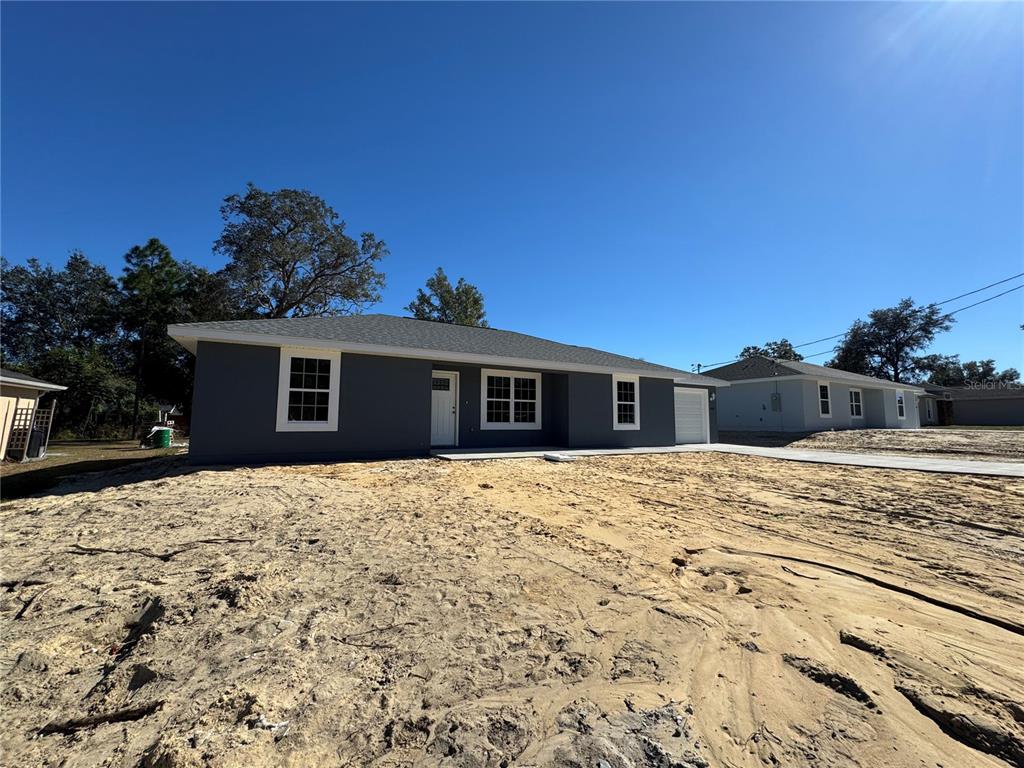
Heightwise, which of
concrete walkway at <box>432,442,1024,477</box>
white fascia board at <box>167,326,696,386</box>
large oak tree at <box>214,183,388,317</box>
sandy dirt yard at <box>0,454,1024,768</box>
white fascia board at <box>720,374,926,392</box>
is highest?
large oak tree at <box>214,183,388,317</box>

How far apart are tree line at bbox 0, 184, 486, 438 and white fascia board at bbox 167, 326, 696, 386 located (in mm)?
18150

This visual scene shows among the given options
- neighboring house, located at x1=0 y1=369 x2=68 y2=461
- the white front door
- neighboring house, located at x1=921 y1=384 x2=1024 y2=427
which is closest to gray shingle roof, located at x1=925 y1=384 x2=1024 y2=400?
neighboring house, located at x1=921 y1=384 x2=1024 y2=427

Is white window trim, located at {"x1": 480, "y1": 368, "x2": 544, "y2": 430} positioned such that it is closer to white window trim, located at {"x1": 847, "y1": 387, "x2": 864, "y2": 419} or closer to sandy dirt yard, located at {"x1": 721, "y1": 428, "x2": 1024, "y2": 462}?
sandy dirt yard, located at {"x1": 721, "y1": 428, "x2": 1024, "y2": 462}

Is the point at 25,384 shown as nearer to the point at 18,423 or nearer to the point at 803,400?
the point at 18,423

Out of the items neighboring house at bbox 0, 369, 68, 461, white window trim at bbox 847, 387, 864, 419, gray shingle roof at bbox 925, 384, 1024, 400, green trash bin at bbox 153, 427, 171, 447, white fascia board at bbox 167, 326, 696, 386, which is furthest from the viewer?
gray shingle roof at bbox 925, 384, 1024, 400

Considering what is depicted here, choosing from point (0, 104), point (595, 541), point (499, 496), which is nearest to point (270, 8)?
point (0, 104)

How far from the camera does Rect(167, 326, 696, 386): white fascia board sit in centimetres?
867

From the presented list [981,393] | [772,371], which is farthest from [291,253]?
[981,393]

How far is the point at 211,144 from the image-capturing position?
15359 millimetres

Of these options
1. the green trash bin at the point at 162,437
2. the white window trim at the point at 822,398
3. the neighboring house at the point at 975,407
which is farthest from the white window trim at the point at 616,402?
the neighboring house at the point at 975,407

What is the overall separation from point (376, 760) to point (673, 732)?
3.95ft

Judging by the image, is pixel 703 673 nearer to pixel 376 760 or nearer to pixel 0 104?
pixel 376 760

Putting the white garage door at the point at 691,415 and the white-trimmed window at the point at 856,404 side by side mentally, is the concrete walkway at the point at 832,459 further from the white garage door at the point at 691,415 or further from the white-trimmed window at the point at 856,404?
the white-trimmed window at the point at 856,404

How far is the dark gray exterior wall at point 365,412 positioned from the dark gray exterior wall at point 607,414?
0.11 feet
